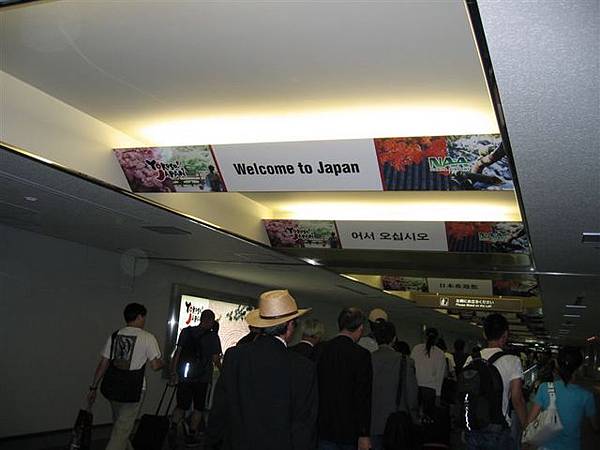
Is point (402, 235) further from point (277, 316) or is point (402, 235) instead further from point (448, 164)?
point (277, 316)

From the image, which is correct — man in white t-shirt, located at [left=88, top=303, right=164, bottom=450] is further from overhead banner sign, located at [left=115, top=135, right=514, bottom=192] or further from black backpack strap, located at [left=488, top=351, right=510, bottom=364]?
black backpack strap, located at [left=488, top=351, right=510, bottom=364]

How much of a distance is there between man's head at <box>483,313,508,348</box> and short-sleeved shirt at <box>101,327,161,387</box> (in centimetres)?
297

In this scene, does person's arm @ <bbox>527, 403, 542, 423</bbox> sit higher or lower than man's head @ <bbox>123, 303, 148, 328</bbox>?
lower

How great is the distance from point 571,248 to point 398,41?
11.9 ft

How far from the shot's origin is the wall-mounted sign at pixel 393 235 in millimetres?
6812

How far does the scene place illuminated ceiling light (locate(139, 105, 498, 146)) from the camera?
14.4 ft

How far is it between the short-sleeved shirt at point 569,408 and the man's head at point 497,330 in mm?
647

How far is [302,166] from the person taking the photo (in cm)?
469

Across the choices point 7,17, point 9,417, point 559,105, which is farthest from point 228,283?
point 559,105

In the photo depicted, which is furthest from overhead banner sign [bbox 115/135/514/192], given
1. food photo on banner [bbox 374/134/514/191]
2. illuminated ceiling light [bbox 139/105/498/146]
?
illuminated ceiling light [bbox 139/105/498/146]

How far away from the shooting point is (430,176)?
4.54 meters

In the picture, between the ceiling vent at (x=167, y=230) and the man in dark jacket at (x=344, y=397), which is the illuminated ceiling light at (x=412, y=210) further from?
the man in dark jacket at (x=344, y=397)

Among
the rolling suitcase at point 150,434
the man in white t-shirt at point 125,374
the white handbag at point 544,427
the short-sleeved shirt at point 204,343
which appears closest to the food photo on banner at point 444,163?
the white handbag at point 544,427

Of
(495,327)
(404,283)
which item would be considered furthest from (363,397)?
(404,283)
